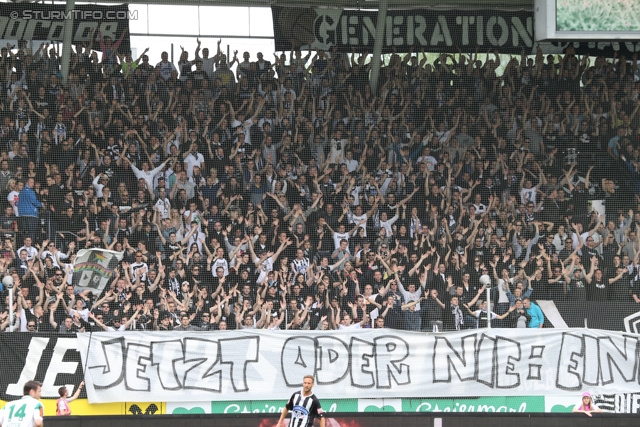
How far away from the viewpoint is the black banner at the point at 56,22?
24.2 m

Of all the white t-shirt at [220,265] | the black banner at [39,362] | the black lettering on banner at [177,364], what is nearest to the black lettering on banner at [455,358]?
the black lettering on banner at [177,364]

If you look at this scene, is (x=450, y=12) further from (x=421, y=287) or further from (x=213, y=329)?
(x=213, y=329)

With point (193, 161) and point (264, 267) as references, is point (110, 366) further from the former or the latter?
point (193, 161)

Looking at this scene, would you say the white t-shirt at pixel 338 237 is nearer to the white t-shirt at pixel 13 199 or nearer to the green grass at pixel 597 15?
the green grass at pixel 597 15

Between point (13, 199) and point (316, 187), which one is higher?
point (316, 187)

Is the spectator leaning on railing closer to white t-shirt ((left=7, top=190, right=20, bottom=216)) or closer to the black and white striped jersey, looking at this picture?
white t-shirt ((left=7, top=190, right=20, bottom=216))

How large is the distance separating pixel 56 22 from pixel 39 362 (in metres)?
11.5

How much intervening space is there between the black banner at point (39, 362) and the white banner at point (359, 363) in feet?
0.80

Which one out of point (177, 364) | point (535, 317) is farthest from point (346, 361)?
point (535, 317)

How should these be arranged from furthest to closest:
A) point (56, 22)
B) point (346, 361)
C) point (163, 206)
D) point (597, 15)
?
point (56, 22)
point (597, 15)
point (163, 206)
point (346, 361)

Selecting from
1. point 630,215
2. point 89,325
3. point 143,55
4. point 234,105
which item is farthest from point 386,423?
point 143,55

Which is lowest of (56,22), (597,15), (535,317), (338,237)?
(535,317)

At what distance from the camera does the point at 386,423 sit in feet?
49.1

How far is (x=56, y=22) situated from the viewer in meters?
24.6
